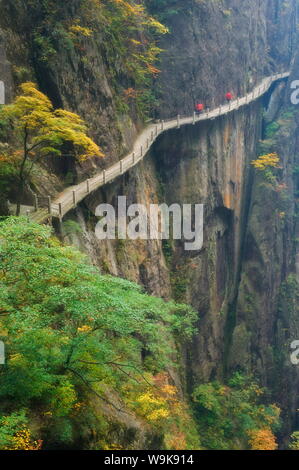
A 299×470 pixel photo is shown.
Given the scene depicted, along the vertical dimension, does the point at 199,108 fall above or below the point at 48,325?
above

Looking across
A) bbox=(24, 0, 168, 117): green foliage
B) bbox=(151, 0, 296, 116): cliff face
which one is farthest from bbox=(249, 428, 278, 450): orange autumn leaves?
bbox=(151, 0, 296, 116): cliff face

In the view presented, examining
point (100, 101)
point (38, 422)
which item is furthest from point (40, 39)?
point (38, 422)

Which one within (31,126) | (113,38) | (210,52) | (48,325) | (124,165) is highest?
(210,52)

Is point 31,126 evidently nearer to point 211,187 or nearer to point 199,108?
point 199,108

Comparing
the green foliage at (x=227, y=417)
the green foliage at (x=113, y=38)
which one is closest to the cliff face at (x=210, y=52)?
the green foliage at (x=113, y=38)

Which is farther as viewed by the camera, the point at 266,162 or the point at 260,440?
the point at 266,162

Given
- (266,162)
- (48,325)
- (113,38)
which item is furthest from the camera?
(266,162)

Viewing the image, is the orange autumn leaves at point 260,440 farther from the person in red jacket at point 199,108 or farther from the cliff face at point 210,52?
the person in red jacket at point 199,108

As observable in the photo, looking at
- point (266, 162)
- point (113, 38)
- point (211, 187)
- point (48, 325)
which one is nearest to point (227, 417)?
point (211, 187)
